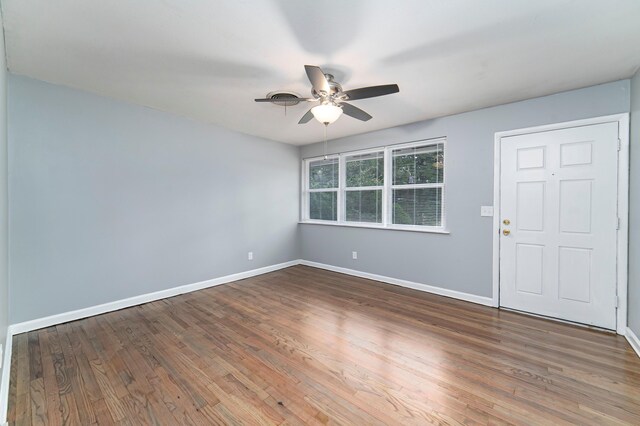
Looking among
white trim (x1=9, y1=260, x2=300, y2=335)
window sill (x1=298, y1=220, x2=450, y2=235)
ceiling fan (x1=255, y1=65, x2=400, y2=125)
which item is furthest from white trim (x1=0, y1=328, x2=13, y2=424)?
window sill (x1=298, y1=220, x2=450, y2=235)

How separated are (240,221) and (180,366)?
2.53 m

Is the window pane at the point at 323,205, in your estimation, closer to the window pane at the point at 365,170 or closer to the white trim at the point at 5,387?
the window pane at the point at 365,170

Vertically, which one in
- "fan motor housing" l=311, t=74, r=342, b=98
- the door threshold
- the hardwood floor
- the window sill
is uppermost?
"fan motor housing" l=311, t=74, r=342, b=98

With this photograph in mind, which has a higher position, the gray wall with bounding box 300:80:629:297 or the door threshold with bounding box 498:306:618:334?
the gray wall with bounding box 300:80:629:297

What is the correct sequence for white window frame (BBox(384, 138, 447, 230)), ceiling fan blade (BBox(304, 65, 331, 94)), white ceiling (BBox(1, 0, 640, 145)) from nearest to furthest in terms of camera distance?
white ceiling (BBox(1, 0, 640, 145)), ceiling fan blade (BBox(304, 65, 331, 94)), white window frame (BBox(384, 138, 447, 230))

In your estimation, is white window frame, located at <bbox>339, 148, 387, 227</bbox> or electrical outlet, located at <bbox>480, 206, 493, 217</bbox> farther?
white window frame, located at <bbox>339, 148, 387, 227</bbox>

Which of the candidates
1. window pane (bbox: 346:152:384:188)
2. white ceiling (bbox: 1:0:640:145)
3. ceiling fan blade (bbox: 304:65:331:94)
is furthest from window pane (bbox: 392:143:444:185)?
ceiling fan blade (bbox: 304:65:331:94)

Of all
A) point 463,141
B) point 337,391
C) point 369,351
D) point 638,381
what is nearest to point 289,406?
point 337,391

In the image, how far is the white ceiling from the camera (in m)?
1.59

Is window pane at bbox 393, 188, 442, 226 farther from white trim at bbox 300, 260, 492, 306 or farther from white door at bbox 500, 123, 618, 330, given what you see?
white trim at bbox 300, 260, 492, 306

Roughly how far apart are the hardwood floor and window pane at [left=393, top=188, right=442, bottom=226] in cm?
128

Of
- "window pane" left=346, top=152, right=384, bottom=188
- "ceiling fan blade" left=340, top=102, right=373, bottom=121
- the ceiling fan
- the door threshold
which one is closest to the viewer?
the ceiling fan

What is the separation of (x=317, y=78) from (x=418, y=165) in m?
2.49

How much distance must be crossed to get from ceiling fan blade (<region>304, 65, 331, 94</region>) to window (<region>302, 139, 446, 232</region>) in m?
2.28
